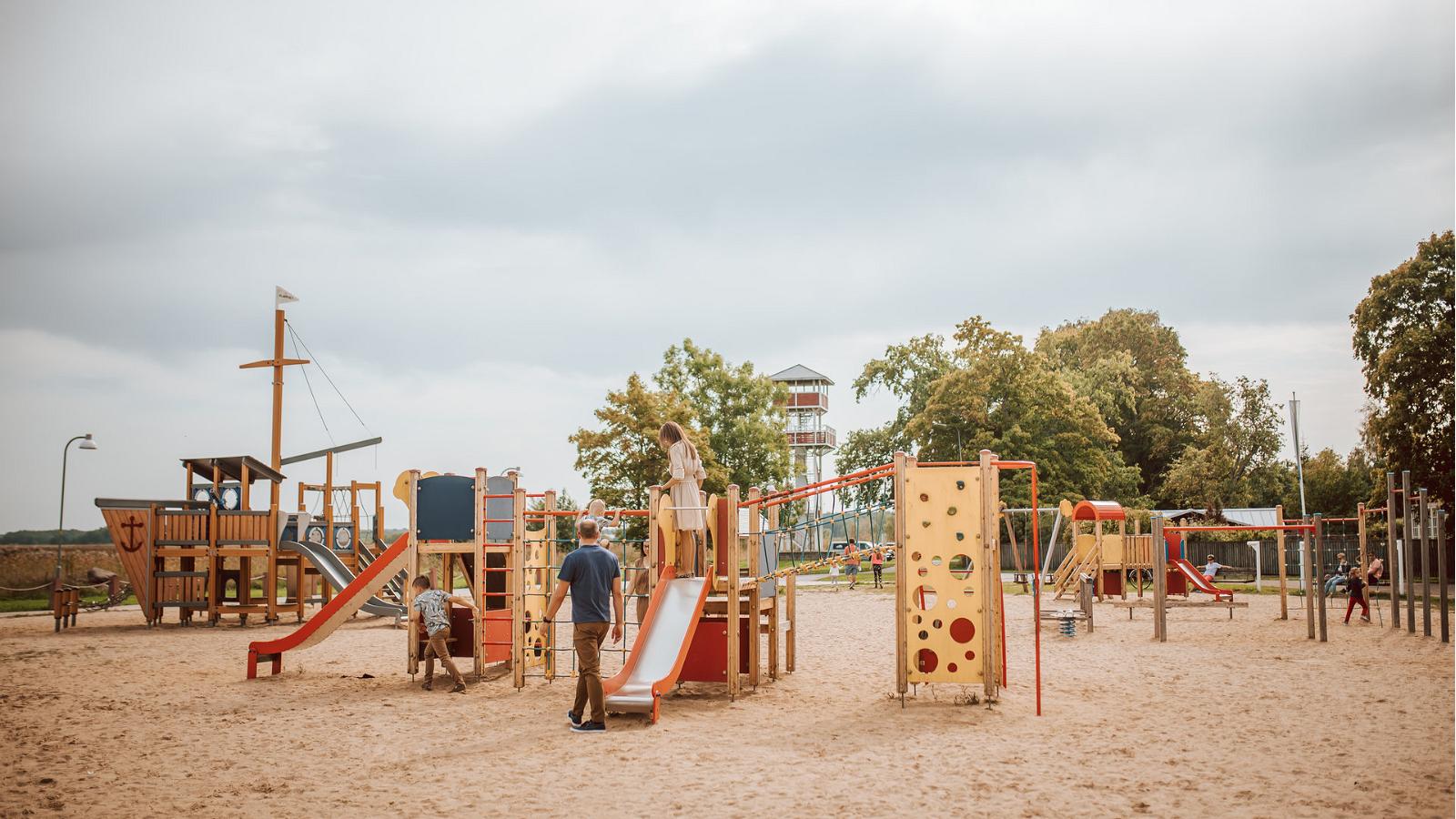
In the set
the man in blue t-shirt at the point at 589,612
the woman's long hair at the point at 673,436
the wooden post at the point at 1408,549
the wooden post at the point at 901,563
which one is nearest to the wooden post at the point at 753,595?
the woman's long hair at the point at 673,436

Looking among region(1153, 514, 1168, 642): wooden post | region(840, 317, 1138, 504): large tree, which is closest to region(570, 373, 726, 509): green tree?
region(840, 317, 1138, 504): large tree

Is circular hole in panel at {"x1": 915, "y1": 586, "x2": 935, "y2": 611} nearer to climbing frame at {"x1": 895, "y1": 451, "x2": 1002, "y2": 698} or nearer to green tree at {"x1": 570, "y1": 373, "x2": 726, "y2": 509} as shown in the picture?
climbing frame at {"x1": 895, "y1": 451, "x2": 1002, "y2": 698}

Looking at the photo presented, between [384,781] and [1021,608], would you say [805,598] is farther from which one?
[384,781]

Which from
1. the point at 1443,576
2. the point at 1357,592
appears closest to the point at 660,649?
the point at 1443,576

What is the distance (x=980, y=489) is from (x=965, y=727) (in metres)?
2.31

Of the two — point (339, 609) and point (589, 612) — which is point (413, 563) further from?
point (589, 612)

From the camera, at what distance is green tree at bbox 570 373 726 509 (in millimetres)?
39375

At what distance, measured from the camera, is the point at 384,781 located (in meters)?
7.72

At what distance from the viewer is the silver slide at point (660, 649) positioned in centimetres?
1002

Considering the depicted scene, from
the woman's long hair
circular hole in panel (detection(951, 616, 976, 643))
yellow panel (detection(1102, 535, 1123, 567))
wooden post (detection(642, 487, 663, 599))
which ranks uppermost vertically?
the woman's long hair

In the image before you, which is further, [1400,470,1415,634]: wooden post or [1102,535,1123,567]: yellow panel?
[1102,535,1123,567]: yellow panel

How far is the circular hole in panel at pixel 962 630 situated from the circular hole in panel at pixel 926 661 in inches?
11.0

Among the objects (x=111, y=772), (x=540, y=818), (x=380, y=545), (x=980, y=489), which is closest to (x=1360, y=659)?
(x=980, y=489)

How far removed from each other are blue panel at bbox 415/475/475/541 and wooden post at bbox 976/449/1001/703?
19.9 ft
